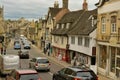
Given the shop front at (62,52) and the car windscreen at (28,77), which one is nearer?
the car windscreen at (28,77)

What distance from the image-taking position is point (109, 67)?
107 feet

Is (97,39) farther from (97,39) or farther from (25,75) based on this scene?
(25,75)

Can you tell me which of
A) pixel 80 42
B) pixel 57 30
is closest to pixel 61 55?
pixel 57 30

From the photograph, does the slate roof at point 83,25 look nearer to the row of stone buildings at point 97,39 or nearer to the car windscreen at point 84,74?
the row of stone buildings at point 97,39

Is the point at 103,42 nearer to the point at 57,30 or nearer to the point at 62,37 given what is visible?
the point at 62,37

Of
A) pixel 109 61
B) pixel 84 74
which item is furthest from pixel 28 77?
pixel 109 61

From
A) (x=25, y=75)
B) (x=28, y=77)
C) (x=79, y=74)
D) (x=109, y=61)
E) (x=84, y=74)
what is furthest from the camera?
(x=109, y=61)

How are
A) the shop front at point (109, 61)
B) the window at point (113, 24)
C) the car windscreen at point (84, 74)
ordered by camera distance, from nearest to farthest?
the car windscreen at point (84, 74)
the shop front at point (109, 61)
the window at point (113, 24)

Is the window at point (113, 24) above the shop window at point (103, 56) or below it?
above

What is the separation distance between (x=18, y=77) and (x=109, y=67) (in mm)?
14356

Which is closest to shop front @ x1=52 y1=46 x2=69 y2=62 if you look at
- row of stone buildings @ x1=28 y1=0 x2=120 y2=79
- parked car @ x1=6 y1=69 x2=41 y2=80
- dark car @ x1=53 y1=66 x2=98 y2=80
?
row of stone buildings @ x1=28 y1=0 x2=120 y2=79

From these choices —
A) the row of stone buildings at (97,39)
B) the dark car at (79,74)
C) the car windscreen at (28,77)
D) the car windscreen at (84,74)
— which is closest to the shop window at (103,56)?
the row of stone buildings at (97,39)

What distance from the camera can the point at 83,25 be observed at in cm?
4647

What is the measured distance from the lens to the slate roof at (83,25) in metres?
42.7
